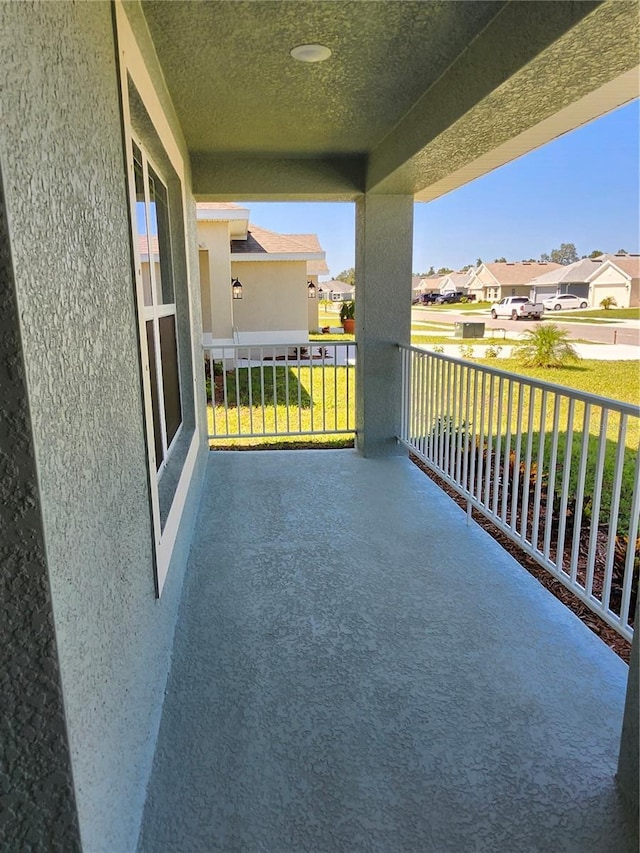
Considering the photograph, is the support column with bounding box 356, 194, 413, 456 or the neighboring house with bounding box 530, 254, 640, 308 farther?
the neighboring house with bounding box 530, 254, 640, 308

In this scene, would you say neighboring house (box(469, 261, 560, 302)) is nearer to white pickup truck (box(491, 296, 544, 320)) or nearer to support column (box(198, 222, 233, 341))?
white pickup truck (box(491, 296, 544, 320))

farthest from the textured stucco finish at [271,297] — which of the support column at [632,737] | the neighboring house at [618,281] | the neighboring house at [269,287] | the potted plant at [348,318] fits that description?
the neighboring house at [618,281]

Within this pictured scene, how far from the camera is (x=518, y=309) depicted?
25438 mm

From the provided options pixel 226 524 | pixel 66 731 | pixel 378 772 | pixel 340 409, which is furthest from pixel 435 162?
pixel 340 409

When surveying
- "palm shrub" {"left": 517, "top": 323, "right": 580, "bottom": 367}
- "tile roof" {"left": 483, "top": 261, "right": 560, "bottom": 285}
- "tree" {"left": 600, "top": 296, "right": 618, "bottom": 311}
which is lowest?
"palm shrub" {"left": 517, "top": 323, "right": 580, "bottom": 367}

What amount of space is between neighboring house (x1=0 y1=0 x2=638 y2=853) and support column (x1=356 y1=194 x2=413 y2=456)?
407 millimetres

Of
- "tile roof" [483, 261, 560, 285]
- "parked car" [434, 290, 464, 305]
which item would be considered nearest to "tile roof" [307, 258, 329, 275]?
"parked car" [434, 290, 464, 305]

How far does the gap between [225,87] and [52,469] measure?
2926mm

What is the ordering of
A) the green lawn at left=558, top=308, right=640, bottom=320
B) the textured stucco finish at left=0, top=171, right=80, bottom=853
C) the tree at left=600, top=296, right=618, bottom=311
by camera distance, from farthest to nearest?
the tree at left=600, top=296, right=618, bottom=311
the green lawn at left=558, top=308, right=640, bottom=320
the textured stucco finish at left=0, top=171, right=80, bottom=853

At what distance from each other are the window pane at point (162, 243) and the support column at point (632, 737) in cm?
290

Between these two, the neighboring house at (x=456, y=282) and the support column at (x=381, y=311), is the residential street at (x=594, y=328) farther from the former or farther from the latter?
the support column at (x=381, y=311)

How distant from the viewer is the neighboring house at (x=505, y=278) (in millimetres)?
30984

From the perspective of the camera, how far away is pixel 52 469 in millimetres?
1016

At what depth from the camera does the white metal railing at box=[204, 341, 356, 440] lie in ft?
17.9
